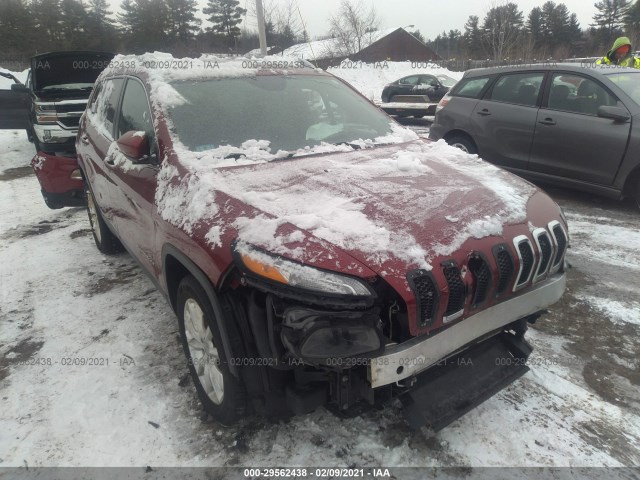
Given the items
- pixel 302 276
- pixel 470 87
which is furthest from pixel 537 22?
pixel 302 276

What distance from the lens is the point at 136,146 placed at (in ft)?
8.63

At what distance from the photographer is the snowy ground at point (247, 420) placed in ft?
7.04

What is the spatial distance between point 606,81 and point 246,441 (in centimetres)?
567

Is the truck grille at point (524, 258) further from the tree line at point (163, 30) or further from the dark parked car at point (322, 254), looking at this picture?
the tree line at point (163, 30)

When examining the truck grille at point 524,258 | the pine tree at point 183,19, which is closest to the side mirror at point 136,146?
the truck grille at point 524,258

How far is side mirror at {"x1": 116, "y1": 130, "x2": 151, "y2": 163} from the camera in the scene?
2.64 metres

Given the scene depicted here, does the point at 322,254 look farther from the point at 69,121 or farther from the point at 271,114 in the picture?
the point at 69,121

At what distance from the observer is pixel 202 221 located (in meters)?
2.09

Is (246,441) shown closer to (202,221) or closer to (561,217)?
(202,221)

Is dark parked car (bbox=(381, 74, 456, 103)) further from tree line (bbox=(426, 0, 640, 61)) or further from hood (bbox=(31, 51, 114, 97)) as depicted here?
tree line (bbox=(426, 0, 640, 61))

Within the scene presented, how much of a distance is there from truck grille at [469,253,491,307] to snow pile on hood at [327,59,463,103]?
23617 millimetres

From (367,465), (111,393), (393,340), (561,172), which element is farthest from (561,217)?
(561,172)

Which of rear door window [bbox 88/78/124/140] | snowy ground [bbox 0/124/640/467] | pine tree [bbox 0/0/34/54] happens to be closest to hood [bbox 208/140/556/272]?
snowy ground [bbox 0/124/640/467]

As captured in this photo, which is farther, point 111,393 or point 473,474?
point 111,393
